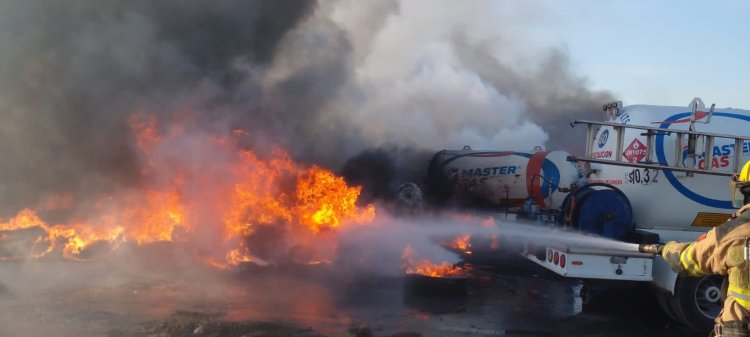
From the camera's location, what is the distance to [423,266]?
9047 mm

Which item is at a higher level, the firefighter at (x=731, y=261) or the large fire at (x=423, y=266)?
the firefighter at (x=731, y=261)

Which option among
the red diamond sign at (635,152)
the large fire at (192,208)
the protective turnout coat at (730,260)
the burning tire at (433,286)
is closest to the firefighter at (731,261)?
the protective turnout coat at (730,260)

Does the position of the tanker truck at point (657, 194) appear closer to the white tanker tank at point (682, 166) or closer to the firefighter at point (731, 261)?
the white tanker tank at point (682, 166)

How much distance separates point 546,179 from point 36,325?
11313mm

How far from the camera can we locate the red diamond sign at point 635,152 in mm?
7343

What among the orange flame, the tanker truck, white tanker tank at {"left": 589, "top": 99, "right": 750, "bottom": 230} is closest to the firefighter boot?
the tanker truck

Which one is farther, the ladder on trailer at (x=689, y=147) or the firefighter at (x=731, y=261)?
the ladder on trailer at (x=689, y=147)

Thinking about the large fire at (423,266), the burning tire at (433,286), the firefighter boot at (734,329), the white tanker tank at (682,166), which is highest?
the white tanker tank at (682,166)

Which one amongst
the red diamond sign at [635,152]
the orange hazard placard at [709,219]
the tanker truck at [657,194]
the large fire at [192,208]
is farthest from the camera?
the large fire at [192,208]

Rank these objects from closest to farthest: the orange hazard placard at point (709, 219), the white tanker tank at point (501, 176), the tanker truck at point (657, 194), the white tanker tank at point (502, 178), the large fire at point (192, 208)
→ 1. the tanker truck at point (657, 194)
2. the orange hazard placard at point (709, 219)
3. the large fire at point (192, 208)
4. the white tanker tank at point (502, 178)
5. the white tanker tank at point (501, 176)

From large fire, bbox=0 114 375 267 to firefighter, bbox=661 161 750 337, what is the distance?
6716 millimetres

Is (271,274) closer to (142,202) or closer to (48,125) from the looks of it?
(142,202)

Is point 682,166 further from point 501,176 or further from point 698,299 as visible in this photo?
point 501,176

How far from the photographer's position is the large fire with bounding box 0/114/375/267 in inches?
361
